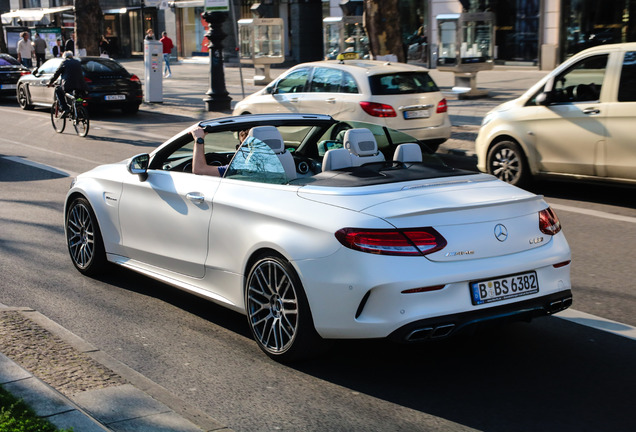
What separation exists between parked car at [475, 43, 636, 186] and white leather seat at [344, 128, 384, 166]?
4724mm

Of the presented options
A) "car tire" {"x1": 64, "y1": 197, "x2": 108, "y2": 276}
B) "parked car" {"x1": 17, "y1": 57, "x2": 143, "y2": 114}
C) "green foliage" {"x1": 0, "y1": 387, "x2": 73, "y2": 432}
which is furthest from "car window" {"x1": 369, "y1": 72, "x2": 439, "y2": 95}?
"parked car" {"x1": 17, "y1": 57, "x2": 143, "y2": 114}

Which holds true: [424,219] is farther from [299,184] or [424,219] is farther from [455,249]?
[299,184]

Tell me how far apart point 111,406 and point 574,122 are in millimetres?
7334

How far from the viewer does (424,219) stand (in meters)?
4.57

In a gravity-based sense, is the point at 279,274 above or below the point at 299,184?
below

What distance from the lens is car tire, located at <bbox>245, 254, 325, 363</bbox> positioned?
15.7ft

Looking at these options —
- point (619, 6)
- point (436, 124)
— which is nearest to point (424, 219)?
point (436, 124)

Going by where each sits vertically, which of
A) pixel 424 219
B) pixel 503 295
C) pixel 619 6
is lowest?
pixel 503 295

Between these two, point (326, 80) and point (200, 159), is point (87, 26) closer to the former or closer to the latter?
point (326, 80)

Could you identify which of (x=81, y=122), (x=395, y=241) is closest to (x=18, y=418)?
(x=395, y=241)

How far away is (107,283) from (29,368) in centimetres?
234

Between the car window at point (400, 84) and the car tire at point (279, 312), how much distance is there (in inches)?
341

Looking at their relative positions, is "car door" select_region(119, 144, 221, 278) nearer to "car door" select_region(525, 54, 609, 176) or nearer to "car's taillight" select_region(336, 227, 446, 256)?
"car's taillight" select_region(336, 227, 446, 256)

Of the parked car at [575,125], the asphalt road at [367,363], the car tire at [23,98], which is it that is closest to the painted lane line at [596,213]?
the parked car at [575,125]
